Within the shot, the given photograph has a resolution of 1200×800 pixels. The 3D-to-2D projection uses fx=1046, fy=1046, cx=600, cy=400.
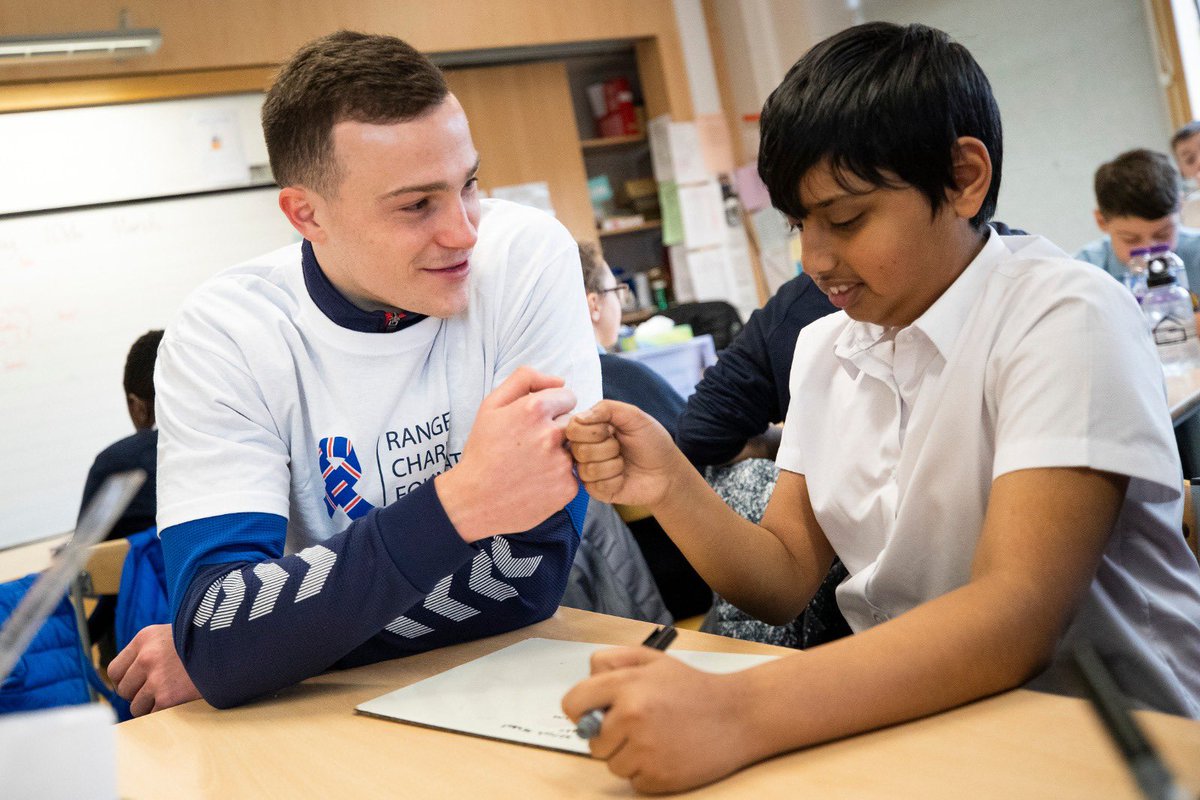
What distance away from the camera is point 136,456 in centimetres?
260

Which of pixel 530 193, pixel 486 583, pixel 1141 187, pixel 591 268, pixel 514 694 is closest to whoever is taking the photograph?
pixel 514 694

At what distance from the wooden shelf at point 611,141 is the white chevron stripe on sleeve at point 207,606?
16.2 ft

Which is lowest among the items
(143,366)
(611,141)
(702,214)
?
(143,366)

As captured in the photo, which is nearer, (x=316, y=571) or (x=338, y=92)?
(x=316, y=571)

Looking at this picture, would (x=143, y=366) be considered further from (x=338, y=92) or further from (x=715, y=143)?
(x=715, y=143)

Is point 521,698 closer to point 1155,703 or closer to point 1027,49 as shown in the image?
point 1155,703

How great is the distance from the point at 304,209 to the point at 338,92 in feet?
0.55

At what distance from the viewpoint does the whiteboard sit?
409 centimetres

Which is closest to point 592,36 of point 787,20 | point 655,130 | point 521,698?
point 655,130

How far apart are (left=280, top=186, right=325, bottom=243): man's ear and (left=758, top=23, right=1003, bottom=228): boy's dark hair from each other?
573mm

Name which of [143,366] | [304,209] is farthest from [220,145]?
[304,209]

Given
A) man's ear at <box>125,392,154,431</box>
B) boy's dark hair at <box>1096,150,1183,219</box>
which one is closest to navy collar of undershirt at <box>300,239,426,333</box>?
man's ear at <box>125,392,154,431</box>

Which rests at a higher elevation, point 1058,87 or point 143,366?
point 1058,87

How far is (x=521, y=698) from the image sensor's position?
2.96ft
